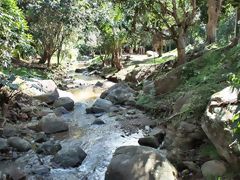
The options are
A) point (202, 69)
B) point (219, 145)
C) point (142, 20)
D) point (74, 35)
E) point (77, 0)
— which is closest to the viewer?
point (219, 145)

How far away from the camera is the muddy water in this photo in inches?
256

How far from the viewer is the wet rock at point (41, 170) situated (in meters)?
6.48

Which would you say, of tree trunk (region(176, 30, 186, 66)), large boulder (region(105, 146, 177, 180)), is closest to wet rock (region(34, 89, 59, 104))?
tree trunk (region(176, 30, 186, 66))

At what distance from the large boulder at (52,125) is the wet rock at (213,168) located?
502 centimetres

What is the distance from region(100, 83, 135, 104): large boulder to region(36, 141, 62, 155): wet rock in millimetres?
4841

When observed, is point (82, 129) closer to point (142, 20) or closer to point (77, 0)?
point (142, 20)

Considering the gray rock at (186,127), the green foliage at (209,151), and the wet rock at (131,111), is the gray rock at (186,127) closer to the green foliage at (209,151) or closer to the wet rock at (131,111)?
the green foliage at (209,151)

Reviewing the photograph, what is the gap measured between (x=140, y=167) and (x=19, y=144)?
345 cm

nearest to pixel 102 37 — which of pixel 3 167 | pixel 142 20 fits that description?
pixel 142 20

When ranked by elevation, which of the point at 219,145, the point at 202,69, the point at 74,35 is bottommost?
the point at 219,145

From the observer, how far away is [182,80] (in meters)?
10.5

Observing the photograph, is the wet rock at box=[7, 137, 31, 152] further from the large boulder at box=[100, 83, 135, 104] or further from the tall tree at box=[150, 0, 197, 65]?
the tall tree at box=[150, 0, 197, 65]

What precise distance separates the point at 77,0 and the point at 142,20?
4280 mm

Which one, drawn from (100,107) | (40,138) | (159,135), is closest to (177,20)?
(100,107)
